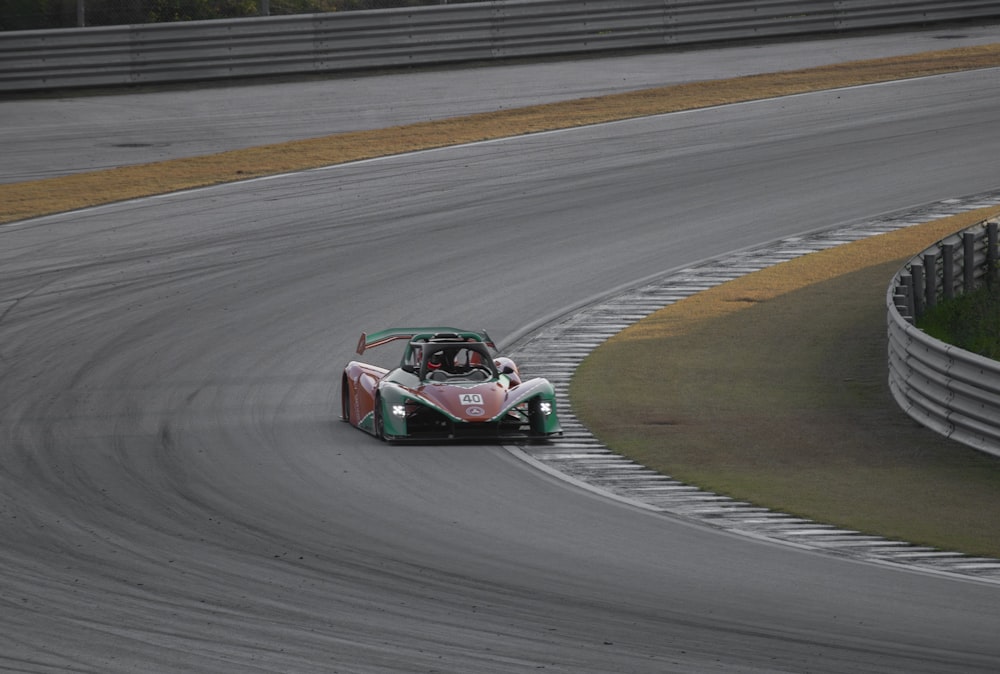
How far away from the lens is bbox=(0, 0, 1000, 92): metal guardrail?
1225 inches

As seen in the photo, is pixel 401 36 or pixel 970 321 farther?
pixel 401 36

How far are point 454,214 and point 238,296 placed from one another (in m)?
5.03

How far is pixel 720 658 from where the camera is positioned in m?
8.73

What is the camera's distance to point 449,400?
49.2ft

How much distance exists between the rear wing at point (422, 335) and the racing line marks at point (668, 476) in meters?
1.23

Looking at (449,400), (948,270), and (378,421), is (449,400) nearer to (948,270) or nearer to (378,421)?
(378,421)

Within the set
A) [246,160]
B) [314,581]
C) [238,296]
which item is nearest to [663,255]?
[238,296]

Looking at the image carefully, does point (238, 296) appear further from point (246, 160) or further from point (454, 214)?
point (246, 160)

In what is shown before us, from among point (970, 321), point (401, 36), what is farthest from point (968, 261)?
point (401, 36)

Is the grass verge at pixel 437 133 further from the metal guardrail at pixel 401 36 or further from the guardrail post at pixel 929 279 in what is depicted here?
the guardrail post at pixel 929 279

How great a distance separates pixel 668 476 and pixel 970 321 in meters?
6.40

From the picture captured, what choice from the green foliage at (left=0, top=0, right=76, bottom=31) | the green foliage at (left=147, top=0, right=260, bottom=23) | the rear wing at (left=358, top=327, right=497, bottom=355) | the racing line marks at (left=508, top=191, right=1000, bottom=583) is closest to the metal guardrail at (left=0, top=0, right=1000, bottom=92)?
the green foliage at (left=0, top=0, right=76, bottom=31)

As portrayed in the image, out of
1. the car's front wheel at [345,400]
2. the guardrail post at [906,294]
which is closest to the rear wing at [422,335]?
the car's front wheel at [345,400]

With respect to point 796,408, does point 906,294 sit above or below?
above
